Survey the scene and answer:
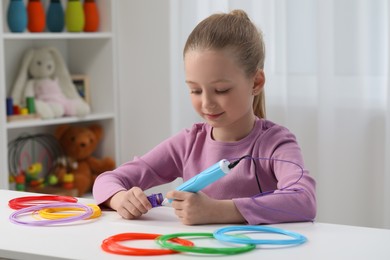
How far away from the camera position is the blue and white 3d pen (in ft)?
4.28

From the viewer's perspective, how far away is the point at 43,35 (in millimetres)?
3217

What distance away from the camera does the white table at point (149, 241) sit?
1.16 metres

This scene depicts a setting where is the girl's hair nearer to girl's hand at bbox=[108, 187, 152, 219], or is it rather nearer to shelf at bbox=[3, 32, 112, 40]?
girl's hand at bbox=[108, 187, 152, 219]

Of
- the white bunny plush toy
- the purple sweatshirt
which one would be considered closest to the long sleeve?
the purple sweatshirt

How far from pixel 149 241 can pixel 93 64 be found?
246 centimetres

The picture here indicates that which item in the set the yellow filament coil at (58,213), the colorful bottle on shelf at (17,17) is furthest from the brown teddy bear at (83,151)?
the yellow filament coil at (58,213)

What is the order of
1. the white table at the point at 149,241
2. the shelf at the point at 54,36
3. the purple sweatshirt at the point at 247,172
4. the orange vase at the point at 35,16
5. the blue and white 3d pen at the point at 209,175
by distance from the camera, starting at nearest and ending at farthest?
the white table at the point at 149,241, the blue and white 3d pen at the point at 209,175, the purple sweatshirt at the point at 247,172, the shelf at the point at 54,36, the orange vase at the point at 35,16

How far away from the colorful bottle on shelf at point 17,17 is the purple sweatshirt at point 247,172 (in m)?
1.66

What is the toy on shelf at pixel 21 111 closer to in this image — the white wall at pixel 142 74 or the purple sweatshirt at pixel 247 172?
the white wall at pixel 142 74

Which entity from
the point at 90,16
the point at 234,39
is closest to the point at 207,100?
the point at 234,39

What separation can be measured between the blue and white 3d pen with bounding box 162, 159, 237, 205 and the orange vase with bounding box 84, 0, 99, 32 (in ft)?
7.27

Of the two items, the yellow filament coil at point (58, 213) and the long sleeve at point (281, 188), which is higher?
the long sleeve at point (281, 188)

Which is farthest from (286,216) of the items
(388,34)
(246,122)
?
(388,34)

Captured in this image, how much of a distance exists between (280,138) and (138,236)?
0.47 m
